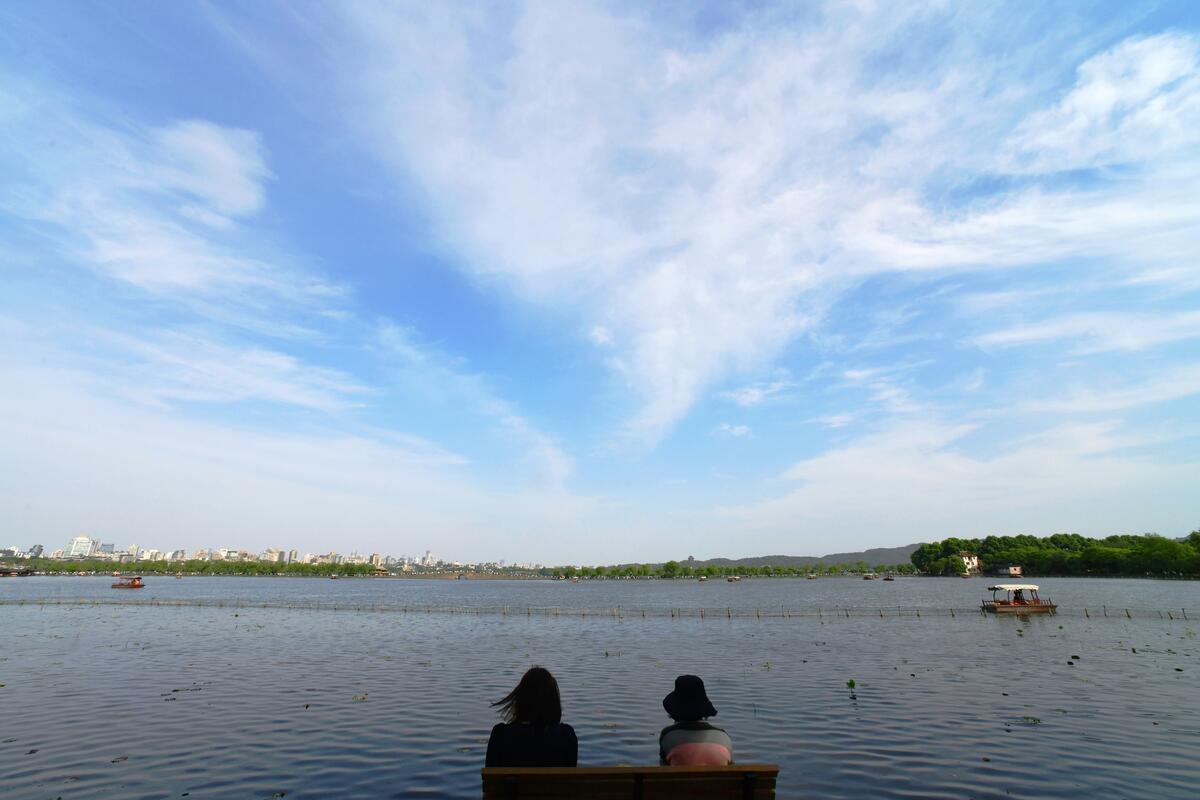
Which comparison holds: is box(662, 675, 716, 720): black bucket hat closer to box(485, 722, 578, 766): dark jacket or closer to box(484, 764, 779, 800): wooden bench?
box(485, 722, 578, 766): dark jacket

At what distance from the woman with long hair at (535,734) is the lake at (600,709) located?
8.74 m

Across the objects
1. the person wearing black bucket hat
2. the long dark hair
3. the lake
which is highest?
the long dark hair

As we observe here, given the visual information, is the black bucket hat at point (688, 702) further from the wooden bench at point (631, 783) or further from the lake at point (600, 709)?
the lake at point (600, 709)

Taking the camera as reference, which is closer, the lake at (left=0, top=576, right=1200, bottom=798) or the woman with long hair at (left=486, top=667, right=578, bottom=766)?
the woman with long hair at (left=486, top=667, right=578, bottom=766)

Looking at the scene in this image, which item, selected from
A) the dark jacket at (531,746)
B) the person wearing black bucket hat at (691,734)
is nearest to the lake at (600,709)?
the person wearing black bucket hat at (691,734)

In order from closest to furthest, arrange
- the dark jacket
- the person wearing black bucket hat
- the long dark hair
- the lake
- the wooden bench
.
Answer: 1. the wooden bench
2. the dark jacket
3. the long dark hair
4. the person wearing black bucket hat
5. the lake

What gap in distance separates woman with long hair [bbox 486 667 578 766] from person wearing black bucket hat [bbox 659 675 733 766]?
1748mm

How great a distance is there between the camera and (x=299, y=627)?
6419 centimetres

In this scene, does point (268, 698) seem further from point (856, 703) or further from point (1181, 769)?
point (1181, 769)

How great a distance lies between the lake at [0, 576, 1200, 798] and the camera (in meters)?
15.9

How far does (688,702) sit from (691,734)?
1.45 feet

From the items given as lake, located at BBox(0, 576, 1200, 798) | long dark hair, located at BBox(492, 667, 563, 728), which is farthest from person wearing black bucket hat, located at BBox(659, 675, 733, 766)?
lake, located at BBox(0, 576, 1200, 798)

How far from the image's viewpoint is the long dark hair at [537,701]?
26.0ft

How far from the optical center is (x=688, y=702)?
952cm
